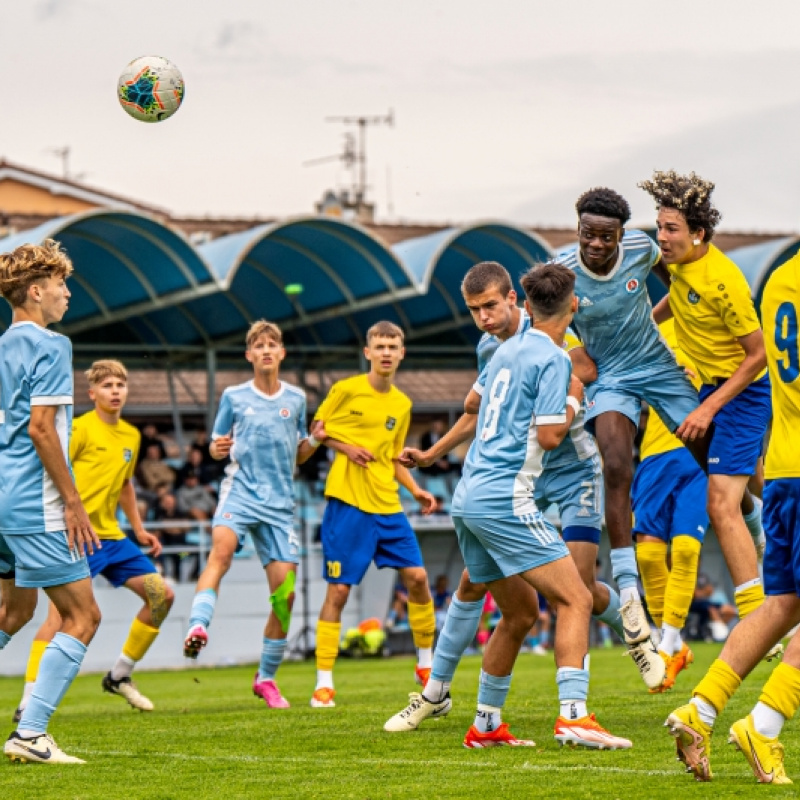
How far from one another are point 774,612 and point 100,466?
6.16 m

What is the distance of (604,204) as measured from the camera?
8.29 metres

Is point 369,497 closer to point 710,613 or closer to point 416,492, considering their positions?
point 416,492

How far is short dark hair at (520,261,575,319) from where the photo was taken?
667 centimetres

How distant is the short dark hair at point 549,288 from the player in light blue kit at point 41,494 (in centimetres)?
225

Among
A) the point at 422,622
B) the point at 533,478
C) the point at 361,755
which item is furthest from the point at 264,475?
the point at 533,478

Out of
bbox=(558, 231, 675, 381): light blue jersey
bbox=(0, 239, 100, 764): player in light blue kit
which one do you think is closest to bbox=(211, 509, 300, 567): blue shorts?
bbox=(558, 231, 675, 381): light blue jersey

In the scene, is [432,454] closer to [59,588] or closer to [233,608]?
[59,588]

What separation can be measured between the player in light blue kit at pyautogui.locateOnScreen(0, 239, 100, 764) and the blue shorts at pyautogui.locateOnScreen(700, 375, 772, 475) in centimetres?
→ 351

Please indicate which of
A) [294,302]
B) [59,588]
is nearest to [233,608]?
[294,302]

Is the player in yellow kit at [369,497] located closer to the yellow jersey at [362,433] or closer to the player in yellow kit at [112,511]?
the yellow jersey at [362,433]

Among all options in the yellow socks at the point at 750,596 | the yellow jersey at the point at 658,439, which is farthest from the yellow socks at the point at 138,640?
the yellow socks at the point at 750,596

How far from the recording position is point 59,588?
7.04 meters

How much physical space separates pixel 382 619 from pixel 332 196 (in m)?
25.8

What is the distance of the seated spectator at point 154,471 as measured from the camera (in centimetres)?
2275
